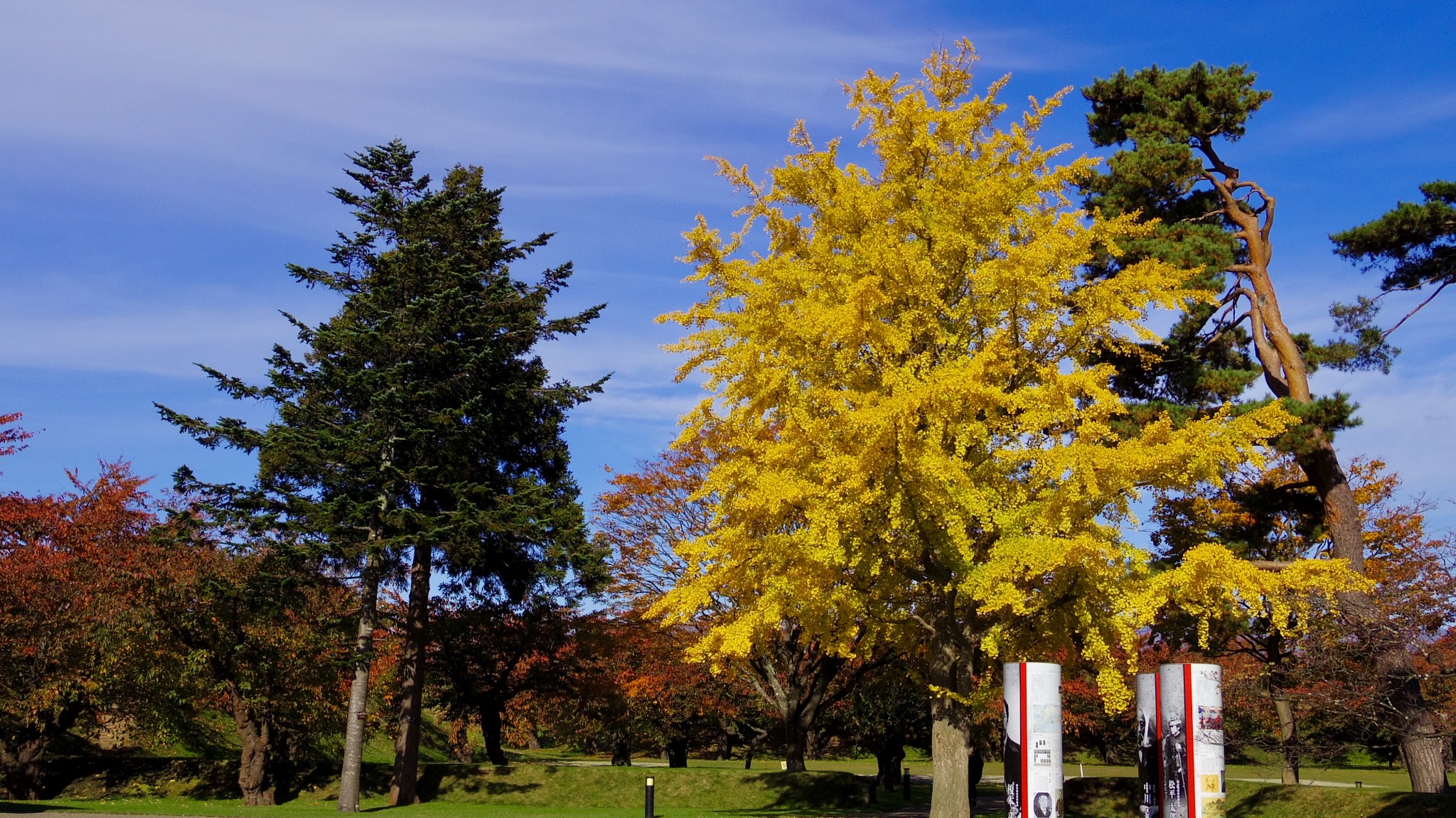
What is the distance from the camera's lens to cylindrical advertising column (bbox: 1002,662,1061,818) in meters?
13.2

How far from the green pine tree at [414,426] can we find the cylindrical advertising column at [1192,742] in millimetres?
15394

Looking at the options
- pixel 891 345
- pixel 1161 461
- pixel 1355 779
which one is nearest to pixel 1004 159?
pixel 891 345

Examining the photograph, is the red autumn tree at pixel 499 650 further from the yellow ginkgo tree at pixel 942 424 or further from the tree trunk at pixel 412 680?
the yellow ginkgo tree at pixel 942 424

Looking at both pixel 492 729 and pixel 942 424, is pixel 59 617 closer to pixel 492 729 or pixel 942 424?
pixel 492 729

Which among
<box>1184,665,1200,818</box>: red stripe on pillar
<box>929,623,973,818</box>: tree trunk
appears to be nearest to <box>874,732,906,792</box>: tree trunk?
<box>929,623,973,818</box>: tree trunk

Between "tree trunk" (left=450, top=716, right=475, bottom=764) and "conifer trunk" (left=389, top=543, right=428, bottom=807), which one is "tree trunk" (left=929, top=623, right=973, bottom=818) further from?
"tree trunk" (left=450, top=716, right=475, bottom=764)

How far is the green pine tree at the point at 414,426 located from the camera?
24.6m

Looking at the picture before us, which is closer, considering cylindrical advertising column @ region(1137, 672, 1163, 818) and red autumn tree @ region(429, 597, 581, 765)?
cylindrical advertising column @ region(1137, 672, 1163, 818)

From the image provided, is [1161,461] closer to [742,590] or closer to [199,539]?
[742,590]

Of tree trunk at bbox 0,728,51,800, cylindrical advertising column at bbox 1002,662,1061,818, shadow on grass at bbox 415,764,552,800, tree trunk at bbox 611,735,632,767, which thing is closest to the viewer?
cylindrical advertising column at bbox 1002,662,1061,818

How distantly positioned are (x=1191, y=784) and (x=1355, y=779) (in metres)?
30.7

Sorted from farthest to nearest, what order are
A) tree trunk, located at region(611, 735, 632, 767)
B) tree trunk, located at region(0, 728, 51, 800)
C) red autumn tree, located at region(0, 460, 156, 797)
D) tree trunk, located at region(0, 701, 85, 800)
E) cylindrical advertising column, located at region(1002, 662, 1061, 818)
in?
1. tree trunk, located at region(611, 735, 632, 767)
2. tree trunk, located at region(0, 728, 51, 800)
3. tree trunk, located at region(0, 701, 85, 800)
4. red autumn tree, located at region(0, 460, 156, 797)
5. cylindrical advertising column, located at region(1002, 662, 1061, 818)

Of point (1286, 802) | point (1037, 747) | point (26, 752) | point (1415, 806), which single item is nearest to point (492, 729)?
point (26, 752)

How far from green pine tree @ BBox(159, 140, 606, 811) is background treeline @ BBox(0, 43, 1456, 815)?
14cm
